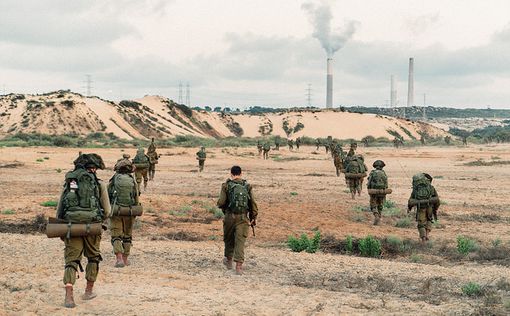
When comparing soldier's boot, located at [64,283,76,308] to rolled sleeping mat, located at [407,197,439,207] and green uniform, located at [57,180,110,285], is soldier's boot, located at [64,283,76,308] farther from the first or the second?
rolled sleeping mat, located at [407,197,439,207]

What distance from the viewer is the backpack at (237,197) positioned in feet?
33.7

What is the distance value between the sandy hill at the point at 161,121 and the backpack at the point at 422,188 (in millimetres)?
78356

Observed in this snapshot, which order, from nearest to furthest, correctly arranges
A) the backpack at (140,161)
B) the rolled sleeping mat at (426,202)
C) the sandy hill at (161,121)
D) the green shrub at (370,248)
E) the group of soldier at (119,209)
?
the group of soldier at (119,209) → the green shrub at (370,248) → the rolled sleeping mat at (426,202) → the backpack at (140,161) → the sandy hill at (161,121)

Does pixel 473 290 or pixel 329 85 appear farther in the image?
pixel 329 85

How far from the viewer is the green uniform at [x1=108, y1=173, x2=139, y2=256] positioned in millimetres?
10562

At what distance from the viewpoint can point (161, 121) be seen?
11081 centimetres

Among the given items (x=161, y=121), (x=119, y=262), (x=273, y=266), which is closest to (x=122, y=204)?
(x=119, y=262)

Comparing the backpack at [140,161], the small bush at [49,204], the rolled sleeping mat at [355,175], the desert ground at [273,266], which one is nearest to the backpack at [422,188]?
the desert ground at [273,266]

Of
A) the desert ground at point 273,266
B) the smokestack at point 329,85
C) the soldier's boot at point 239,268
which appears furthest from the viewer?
the smokestack at point 329,85

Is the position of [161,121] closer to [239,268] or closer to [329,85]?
[329,85]

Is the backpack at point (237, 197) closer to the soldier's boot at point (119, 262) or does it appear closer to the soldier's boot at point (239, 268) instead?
the soldier's boot at point (239, 268)

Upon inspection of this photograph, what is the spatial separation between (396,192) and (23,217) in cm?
1584

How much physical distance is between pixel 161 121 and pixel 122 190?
10158 cm

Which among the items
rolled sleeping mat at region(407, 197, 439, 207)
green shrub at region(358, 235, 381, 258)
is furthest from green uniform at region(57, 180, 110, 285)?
rolled sleeping mat at region(407, 197, 439, 207)
